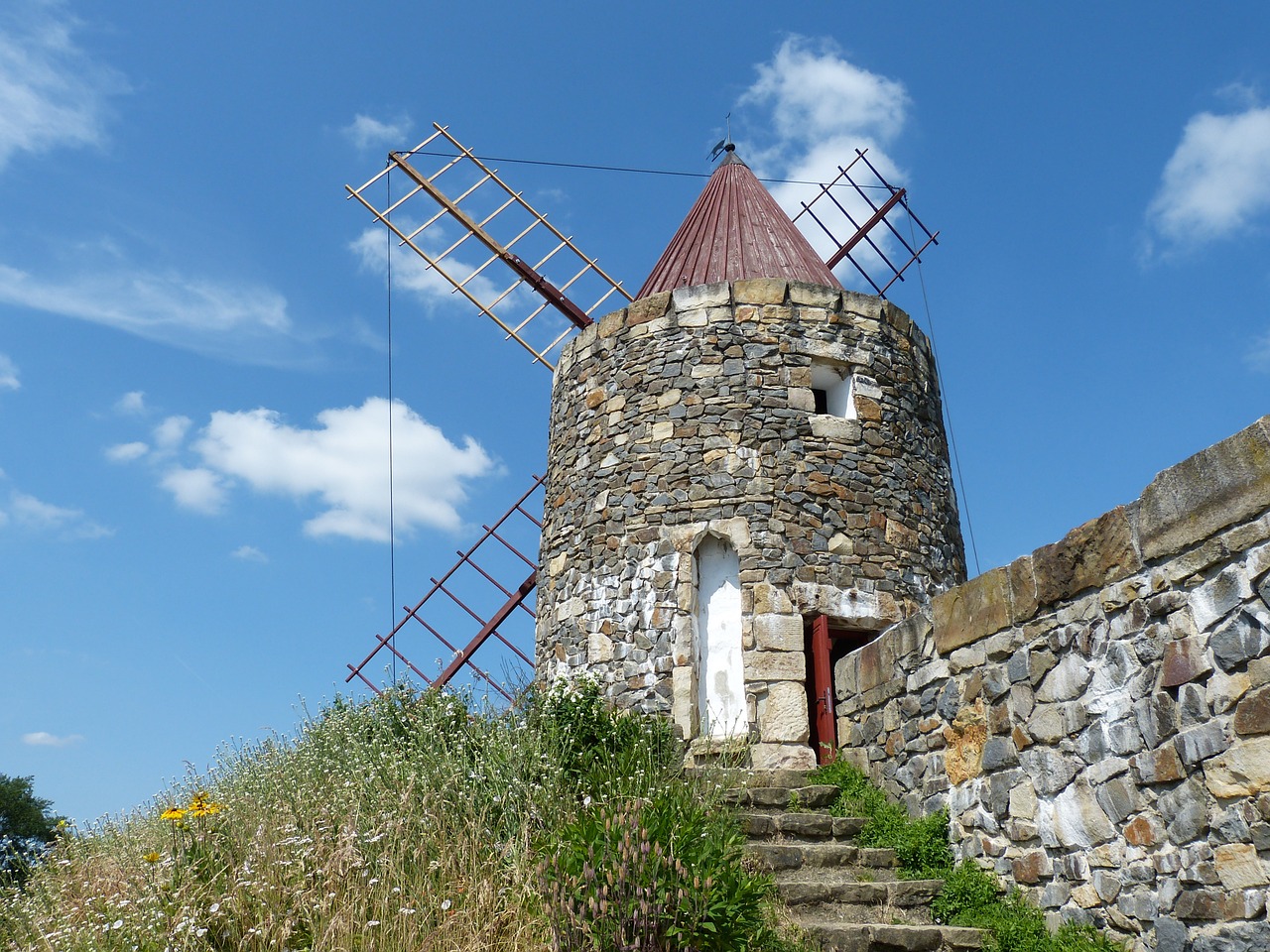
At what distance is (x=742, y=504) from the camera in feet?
27.0

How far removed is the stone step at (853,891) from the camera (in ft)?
17.3

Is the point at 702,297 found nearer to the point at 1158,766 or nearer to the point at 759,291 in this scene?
the point at 759,291

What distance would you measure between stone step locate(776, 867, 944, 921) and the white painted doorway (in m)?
2.07

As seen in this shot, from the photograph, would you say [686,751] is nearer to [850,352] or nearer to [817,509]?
[817,509]

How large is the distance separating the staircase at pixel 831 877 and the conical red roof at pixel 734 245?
16.1 feet

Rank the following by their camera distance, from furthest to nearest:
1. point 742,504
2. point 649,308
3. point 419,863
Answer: point 649,308, point 742,504, point 419,863

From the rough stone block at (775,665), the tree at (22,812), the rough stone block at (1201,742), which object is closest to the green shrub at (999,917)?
the rough stone block at (1201,742)

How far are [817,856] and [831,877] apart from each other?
170mm

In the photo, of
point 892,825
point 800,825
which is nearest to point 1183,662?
point 892,825

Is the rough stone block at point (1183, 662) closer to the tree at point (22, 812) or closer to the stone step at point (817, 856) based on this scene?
the stone step at point (817, 856)

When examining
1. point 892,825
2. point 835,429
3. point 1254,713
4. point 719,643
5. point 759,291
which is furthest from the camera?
point 759,291

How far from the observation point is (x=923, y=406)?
9.38 metres

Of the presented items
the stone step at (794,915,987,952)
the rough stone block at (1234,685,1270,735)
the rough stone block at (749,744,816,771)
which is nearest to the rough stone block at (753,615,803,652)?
the rough stone block at (749,744,816,771)

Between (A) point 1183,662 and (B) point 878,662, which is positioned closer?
(A) point 1183,662
